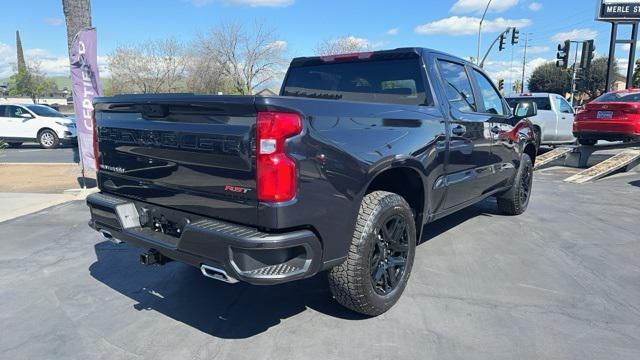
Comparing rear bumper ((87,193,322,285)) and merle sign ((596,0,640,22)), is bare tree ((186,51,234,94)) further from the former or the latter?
rear bumper ((87,193,322,285))

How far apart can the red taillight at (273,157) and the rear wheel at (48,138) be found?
1813cm

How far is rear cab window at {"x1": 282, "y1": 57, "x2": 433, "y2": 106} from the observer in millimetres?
4250

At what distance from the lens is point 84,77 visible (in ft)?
28.2

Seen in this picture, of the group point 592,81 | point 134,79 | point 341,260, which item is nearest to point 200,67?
point 134,79

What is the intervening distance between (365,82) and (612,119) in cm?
875

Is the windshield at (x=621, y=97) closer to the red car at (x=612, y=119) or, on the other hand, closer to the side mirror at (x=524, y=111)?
the red car at (x=612, y=119)

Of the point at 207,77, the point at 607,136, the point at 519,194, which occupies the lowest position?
the point at 519,194

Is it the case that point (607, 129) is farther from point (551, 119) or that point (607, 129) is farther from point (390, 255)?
point (390, 255)

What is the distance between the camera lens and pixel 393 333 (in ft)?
10.7

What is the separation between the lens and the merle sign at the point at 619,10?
1912cm

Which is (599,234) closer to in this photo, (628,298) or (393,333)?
(628,298)

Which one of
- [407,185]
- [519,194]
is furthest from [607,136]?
[407,185]

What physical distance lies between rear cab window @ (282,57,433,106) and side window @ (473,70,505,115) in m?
1.29

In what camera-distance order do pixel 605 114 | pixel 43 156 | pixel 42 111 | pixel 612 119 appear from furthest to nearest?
1. pixel 42 111
2. pixel 43 156
3. pixel 605 114
4. pixel 612 119
